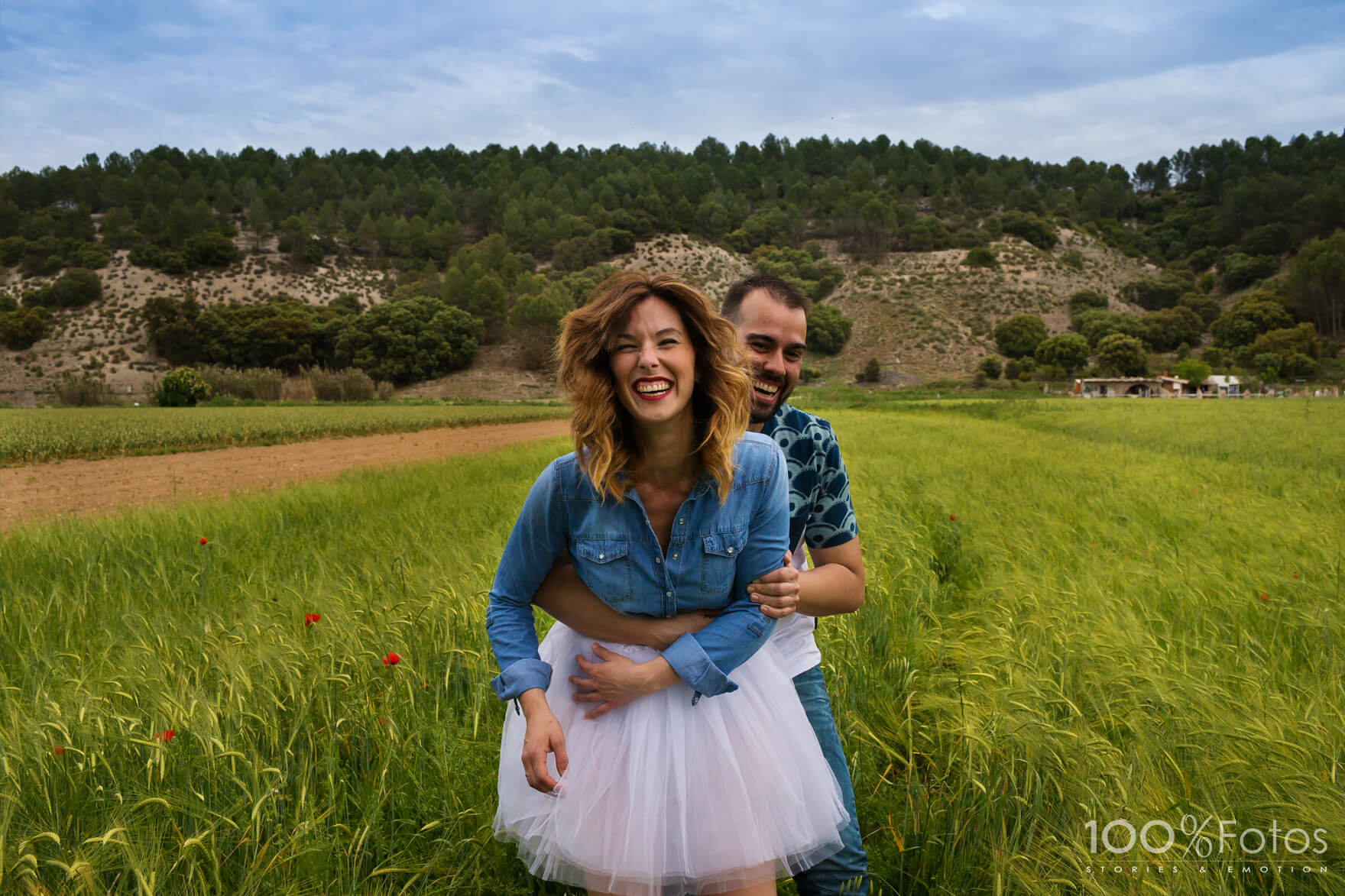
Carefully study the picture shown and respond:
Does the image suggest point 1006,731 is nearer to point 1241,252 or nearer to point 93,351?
point 93,351

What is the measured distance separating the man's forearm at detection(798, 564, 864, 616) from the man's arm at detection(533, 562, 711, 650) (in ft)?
0.88

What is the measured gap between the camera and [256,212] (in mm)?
106000

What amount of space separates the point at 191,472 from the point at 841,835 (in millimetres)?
16209

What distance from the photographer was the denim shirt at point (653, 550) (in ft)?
5.59

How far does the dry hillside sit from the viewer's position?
2891 inches

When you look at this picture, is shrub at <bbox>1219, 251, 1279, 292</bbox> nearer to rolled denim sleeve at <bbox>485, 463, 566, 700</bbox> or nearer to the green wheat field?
the green wheat field

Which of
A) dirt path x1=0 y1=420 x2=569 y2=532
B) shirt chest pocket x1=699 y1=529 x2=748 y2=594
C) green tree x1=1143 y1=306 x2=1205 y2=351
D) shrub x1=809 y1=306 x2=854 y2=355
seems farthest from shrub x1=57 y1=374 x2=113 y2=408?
green tree x1=1143 y1=306 x2=1205 y2=351

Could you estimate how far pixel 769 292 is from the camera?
7.12ft

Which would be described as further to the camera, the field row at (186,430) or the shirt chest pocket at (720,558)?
the field row at (186,430)

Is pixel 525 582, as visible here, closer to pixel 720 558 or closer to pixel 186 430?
pixel 720 558

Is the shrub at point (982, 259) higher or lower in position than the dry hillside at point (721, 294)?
higher

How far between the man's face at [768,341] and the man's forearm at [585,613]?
30.5 inches

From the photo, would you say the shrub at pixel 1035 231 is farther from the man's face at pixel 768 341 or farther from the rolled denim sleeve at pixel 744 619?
the rolled denim sleeve at pixel 744 619

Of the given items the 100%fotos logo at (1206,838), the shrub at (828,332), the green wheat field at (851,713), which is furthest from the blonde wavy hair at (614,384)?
the shrub at (828,332)
